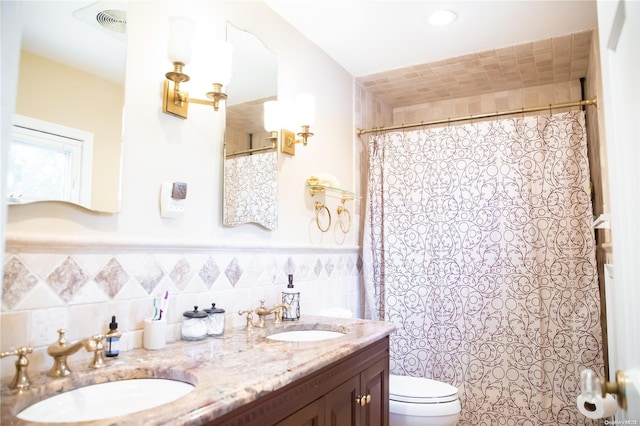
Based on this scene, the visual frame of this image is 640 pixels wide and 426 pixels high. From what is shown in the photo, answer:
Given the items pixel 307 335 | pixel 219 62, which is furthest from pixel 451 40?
pixel 307 335

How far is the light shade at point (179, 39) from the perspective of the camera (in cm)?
147

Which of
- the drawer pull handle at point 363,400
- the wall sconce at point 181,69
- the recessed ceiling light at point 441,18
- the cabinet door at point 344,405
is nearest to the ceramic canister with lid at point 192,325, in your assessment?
the cabinet door at point 344,405

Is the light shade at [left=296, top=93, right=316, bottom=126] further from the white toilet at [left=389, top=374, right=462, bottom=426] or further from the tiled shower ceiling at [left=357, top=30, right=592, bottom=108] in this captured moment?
the white toilet at [left=389, top=374, right=462, bottom=426]

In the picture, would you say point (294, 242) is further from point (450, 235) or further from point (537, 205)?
point (537, 205)

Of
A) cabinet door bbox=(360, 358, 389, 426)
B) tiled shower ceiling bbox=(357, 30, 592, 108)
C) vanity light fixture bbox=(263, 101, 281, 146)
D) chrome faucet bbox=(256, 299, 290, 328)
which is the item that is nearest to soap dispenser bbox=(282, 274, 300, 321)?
chrome faucet bbox=(256, 299, 290, 328)

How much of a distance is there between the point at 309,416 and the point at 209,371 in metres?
0.35

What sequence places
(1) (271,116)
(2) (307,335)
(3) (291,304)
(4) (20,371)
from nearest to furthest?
(4) (20,371), (2) (307,335), (3) (291,304), (1) (271,116)

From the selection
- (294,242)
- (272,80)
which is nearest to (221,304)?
(294,242)

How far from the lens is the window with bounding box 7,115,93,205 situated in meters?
1.09

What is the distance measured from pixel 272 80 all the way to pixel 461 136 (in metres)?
1.24

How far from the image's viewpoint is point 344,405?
1422 millimetres

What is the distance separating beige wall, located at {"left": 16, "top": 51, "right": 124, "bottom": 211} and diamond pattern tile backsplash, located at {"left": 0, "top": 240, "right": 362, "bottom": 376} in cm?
19

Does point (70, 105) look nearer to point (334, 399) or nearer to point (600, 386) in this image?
point (334, 399)

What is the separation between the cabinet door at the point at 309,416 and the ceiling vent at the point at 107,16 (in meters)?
1.30
